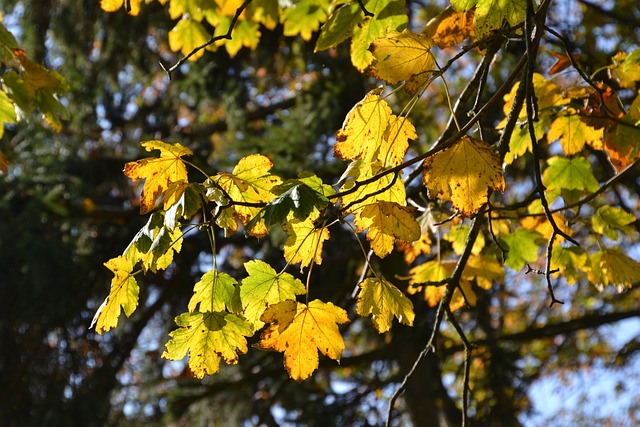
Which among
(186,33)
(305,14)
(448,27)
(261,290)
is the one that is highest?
(186,33)

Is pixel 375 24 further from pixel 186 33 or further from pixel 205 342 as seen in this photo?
pixel 205 342

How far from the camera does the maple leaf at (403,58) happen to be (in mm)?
1770

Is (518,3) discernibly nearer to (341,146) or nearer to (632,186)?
(341,146)

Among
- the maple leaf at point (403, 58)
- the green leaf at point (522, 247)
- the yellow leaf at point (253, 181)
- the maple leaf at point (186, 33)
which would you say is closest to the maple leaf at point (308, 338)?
the yellow leaf at point (253, 181)

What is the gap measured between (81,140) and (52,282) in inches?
65.7

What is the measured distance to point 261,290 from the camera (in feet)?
5.80

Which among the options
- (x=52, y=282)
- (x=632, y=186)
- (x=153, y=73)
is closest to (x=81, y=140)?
(x=153, y=73)

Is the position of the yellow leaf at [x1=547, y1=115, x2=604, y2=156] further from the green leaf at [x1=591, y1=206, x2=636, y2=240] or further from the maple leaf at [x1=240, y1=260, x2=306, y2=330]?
the maple leaf at [x1=240, y1=260, x2=306, y2=330]

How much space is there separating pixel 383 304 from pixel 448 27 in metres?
0.90

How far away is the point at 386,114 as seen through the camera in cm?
179

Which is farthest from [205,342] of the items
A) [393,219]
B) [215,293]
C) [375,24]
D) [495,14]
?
[375,24]

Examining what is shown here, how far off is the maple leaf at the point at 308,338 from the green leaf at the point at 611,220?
3.53 feet

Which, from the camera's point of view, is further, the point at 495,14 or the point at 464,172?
the point at 495,14

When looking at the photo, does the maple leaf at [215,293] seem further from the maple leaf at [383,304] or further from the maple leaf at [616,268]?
the maple leaf at [616,268]
